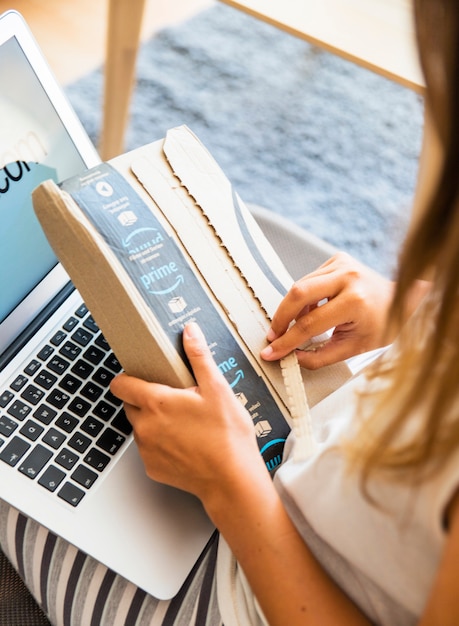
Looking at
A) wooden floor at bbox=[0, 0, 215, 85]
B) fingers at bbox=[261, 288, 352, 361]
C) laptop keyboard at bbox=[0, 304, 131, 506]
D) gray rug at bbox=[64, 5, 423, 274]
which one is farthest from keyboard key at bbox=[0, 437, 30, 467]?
wooden floor at bbox=[0, 0, 215, 85]

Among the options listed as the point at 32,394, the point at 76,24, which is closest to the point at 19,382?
the point at 32,394

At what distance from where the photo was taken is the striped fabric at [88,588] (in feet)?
1.56

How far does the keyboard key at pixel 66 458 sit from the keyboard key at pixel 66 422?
0.02 meters

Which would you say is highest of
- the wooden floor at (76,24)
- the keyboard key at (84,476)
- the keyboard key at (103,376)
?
the wooden floor at (76,24)

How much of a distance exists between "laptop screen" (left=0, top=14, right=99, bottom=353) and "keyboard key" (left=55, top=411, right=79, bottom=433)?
85 mm

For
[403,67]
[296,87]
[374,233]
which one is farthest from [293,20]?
[296,87]

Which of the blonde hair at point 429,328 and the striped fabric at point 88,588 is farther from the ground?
the blonde hair at point 429,328

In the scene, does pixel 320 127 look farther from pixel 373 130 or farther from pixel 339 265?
pixel 339 265

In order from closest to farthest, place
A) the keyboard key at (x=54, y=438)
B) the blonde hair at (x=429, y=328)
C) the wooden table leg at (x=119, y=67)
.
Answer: the blonde hair at (x=429, y=328) → the keyboard key at (x=54, y=438) → the wooden table leg at (x=119, y=67)

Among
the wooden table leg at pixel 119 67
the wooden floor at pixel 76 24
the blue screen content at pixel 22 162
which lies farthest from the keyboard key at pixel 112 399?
the wooden floor at pixel 76 24

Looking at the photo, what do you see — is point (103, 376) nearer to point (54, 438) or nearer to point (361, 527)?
point (54, 438)

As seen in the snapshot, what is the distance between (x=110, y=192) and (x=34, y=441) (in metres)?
0.21

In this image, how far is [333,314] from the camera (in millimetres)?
498

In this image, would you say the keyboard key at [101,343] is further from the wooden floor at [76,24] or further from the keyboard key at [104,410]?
the wooden floor at [76,24]
